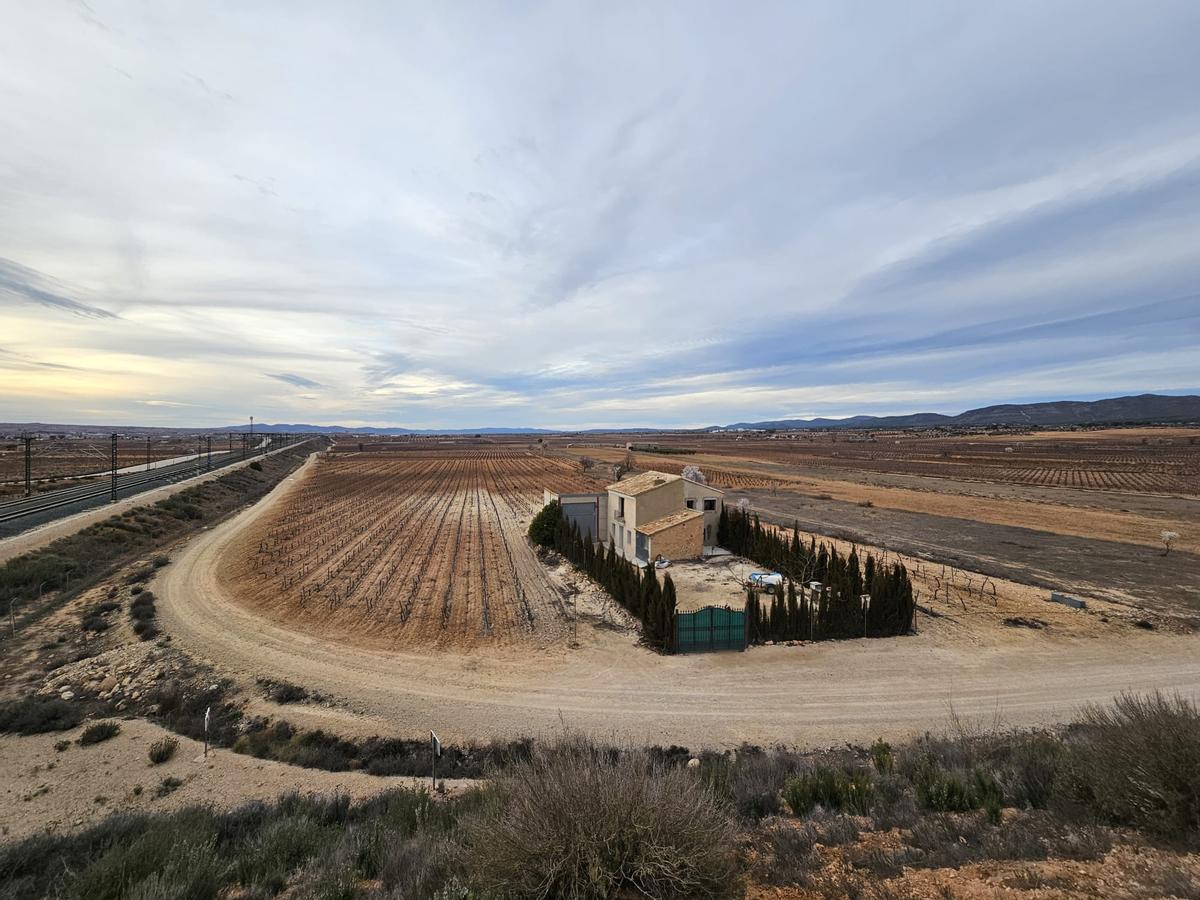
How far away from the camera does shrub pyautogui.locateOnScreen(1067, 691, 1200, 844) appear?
6215 mm

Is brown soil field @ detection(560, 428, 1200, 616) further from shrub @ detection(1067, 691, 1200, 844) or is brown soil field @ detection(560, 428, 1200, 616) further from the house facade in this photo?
shrub @ detection(1067, 691, 1200, 844)

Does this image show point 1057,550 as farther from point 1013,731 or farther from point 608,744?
point 608,744

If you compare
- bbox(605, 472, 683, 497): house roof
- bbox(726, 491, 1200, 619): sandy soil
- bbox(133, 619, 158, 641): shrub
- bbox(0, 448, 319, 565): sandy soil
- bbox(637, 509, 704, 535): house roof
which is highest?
bbox(605, 472, 683, 497): house roof

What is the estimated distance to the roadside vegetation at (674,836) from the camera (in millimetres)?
5520

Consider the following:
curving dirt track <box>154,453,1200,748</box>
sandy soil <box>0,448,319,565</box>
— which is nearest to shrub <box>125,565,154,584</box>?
sandy soil <box>0,448,319,565</box>

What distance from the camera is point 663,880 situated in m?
5.41

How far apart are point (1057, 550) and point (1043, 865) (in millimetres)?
37612

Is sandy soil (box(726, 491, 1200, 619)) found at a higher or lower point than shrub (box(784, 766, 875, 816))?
lower

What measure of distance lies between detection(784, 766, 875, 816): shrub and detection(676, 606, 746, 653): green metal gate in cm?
951

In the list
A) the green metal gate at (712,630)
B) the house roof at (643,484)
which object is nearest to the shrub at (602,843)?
the green metal gate at (712,630)

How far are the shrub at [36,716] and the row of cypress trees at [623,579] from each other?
674 inches

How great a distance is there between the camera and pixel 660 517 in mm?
30781

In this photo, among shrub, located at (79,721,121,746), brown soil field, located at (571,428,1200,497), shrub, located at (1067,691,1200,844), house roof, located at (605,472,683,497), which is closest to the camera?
shrub, located at (1067,691,1200,844)

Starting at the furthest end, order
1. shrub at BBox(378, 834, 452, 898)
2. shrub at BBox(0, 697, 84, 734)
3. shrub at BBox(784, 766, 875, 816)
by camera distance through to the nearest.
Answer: shrub at BBox(0, 697, 84, 734)
shrub at BBox(784, 766, 875, 816)
shrub at BBox(378, 834, 452, 898)
